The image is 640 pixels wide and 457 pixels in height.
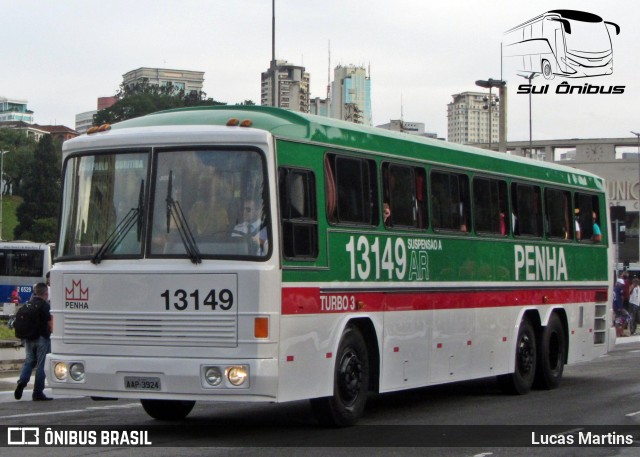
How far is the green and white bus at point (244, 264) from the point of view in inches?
464

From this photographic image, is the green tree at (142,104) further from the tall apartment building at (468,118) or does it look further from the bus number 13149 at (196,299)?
the bus number 13149 at (196,299)

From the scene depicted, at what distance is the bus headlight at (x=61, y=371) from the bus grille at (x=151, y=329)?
240 mm

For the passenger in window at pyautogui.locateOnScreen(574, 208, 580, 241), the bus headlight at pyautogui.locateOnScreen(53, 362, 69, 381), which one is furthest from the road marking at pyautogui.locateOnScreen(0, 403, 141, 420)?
the passenger in window at pyautogui.locateOnScreen(574, 208, 580, 241)

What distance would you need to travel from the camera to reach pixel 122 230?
12242mm

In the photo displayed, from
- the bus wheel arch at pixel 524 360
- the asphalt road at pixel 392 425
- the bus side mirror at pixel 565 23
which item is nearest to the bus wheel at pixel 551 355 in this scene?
the bus wheel arch at pixel 524 360

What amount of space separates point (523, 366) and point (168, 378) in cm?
769

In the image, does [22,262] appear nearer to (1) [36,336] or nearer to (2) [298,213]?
(1) [36,336]

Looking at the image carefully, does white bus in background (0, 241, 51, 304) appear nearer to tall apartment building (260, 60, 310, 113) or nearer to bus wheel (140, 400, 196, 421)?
tall apartment building (260, 60, 310, 113)

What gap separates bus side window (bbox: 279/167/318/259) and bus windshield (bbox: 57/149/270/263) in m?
0.32

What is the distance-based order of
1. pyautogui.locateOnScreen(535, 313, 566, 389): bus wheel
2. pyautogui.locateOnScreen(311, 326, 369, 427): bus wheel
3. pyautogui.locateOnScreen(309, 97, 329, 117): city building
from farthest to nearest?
1. pyautogui.locateOnScreen(309, 97, 329, 117): city building
2. pyautogui.locateOnScreen(535, 313, 566, 389): bus wheel
3. pyautogui.locateOnScreen(311, 326, 369, 427): bus wheel

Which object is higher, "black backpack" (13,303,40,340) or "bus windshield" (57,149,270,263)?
"bus windshield" (57,149,270,263)

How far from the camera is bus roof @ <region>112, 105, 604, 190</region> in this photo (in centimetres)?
1248

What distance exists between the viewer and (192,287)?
38.9 ft

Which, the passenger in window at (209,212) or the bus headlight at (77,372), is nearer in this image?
the passenger in window at (209,212)
